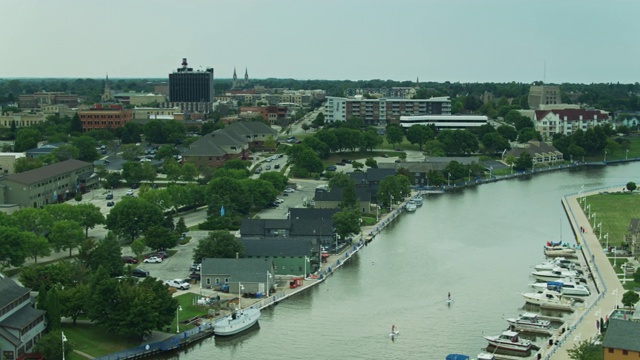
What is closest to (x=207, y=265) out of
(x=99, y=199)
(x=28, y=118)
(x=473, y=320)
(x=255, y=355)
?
(x=255, y=355)

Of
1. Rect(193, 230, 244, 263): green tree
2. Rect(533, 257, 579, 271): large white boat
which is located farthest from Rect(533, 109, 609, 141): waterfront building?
Rect(193, 230, 244, 263): green tree

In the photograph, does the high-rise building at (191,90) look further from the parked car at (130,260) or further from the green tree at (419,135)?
the parked car at (130,260)

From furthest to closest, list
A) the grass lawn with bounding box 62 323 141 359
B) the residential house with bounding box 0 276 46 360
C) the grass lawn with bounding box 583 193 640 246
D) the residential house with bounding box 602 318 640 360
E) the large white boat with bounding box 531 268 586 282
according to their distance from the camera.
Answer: the grass lawn with bounding box 583 193 640 246, the large white boat with bounding box 531 268 586 282, the grass lawn with bounding box 62 323 141 359, the residential house with bounding box 0 276 46 360, the residential house with bounding box 602 318 640 360

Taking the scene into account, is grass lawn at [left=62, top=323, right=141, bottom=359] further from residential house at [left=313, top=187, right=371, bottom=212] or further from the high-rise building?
the high-rise building

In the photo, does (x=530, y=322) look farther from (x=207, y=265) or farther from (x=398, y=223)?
(x=398, y=223)

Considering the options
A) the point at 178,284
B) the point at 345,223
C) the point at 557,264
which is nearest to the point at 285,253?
the point at 178,284

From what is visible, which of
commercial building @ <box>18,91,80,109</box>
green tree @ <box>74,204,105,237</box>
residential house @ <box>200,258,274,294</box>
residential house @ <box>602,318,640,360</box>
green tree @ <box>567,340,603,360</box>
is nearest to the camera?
residential house @ <box>602,318,640,360</box>

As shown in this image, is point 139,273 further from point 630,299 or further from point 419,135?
point 419,135
